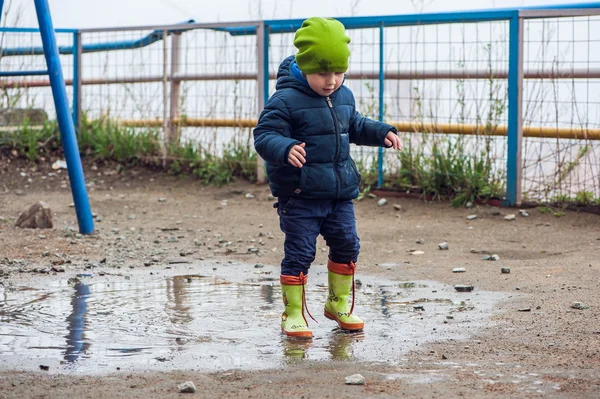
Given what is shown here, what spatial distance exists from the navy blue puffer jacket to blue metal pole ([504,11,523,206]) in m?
4.14

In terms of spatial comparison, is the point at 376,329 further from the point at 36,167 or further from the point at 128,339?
the point at 36,167

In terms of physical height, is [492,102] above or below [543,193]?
above

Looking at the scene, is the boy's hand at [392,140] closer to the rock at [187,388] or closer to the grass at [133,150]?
the rock at [187,388]

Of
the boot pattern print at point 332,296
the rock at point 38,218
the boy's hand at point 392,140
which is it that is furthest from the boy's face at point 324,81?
the rock at point 38,218

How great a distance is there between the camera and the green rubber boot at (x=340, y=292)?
4.67m

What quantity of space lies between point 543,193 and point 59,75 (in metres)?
4.29

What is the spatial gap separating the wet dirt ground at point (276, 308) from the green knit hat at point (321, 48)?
4.17 feet

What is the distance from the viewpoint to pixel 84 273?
6.15 m

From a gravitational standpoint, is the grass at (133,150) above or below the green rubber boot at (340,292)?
above

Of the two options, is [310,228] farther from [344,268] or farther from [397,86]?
[397,86]

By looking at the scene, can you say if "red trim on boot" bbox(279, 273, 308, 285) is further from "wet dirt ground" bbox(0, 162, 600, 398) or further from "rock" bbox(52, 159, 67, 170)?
"rock" bbox(52, 159, 67, 170)

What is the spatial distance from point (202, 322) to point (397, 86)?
506 cm

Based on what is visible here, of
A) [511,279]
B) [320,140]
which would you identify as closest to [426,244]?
[511,279]

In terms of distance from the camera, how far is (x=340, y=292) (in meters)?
4.74
